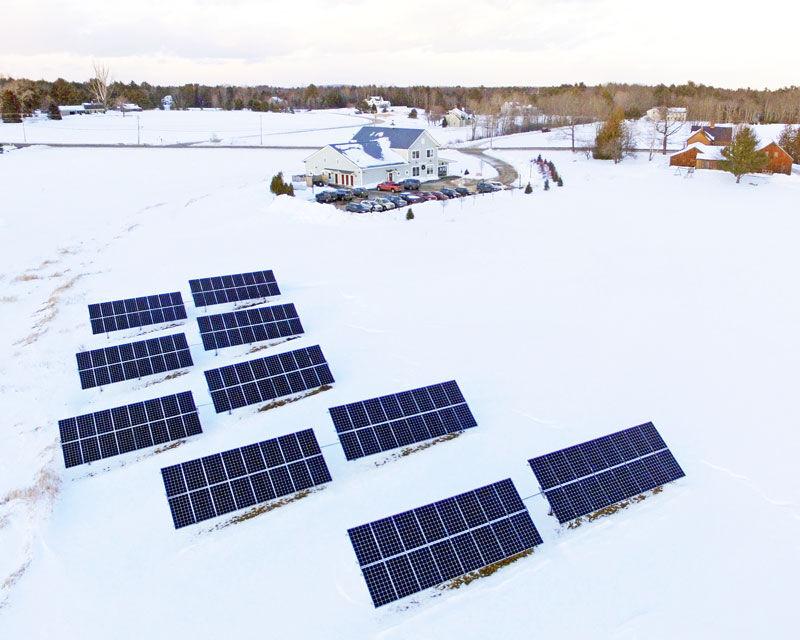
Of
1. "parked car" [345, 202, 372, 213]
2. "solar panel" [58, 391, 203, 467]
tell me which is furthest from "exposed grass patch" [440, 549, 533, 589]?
"parked car" [345, 202, 372, 213]

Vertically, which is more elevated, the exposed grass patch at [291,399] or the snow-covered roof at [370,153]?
the snow-covered roof at [370,153]

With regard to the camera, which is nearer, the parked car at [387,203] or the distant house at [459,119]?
the parked car at [387,203]

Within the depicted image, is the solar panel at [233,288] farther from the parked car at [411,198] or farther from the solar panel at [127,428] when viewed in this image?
the parked car at [411,198]

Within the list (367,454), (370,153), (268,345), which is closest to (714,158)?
(370,153)

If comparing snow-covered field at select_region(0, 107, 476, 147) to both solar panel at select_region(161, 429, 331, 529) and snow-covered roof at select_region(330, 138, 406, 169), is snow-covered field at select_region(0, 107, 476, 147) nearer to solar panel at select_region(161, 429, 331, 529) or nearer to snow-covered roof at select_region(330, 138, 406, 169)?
snow-covered roof at select_region(330, 138, 406, 169)

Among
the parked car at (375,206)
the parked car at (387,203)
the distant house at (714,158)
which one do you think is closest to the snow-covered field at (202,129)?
the distant house at (714,158)

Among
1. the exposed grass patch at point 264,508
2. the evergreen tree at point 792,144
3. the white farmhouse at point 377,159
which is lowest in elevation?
the exposed grass patch at point 264,508

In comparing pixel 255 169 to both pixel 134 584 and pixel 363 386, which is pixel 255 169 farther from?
pixel 134 584

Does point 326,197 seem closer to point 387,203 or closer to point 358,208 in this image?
point 358,208

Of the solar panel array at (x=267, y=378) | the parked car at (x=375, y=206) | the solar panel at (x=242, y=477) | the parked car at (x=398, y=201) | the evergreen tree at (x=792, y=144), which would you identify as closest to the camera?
the solar panel at (x=242, y=477)

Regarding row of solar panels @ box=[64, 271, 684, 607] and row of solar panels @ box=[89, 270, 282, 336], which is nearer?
row of solar panels @ box=[64, 271, 684, 607]
